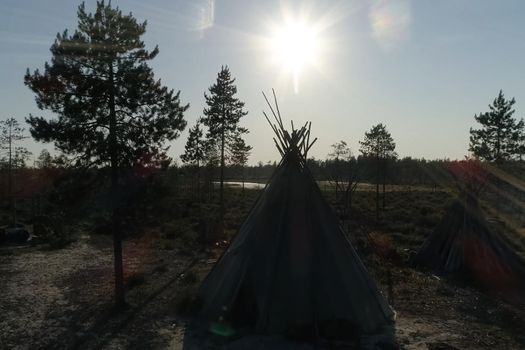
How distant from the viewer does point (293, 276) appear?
9.77 metres

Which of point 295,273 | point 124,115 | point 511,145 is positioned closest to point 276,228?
point 295,273

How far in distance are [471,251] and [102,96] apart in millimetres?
12846

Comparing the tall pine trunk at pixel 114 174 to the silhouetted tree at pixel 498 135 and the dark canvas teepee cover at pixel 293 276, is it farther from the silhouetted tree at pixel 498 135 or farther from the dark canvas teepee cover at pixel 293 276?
the silhouetted tree at pixel 498 135

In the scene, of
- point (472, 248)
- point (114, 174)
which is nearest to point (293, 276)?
point (114, 174)

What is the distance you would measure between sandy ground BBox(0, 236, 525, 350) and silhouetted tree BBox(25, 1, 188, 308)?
1.37 meters

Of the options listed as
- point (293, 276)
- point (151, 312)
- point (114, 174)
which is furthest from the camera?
point (114, 174)

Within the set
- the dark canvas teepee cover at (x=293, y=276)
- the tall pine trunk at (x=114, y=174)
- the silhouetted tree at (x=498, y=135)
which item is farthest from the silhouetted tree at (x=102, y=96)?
the silhouetted tree at (x=498, y=135)

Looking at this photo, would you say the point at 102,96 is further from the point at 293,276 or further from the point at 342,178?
the point at 342,178

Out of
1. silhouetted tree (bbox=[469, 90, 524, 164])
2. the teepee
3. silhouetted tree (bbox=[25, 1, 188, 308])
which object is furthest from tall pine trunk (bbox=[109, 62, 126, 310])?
silhouetted tree (bbox=[469, 90, 524, 164])

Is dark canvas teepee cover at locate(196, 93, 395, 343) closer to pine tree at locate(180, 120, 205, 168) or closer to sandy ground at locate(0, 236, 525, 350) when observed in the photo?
sandy ground at locate(0, 236, 525, 350)

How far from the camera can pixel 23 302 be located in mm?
12594

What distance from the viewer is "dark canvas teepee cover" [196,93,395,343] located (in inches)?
372

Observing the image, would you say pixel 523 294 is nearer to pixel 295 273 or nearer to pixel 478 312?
pixel 478 312

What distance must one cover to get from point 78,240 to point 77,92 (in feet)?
51.1
